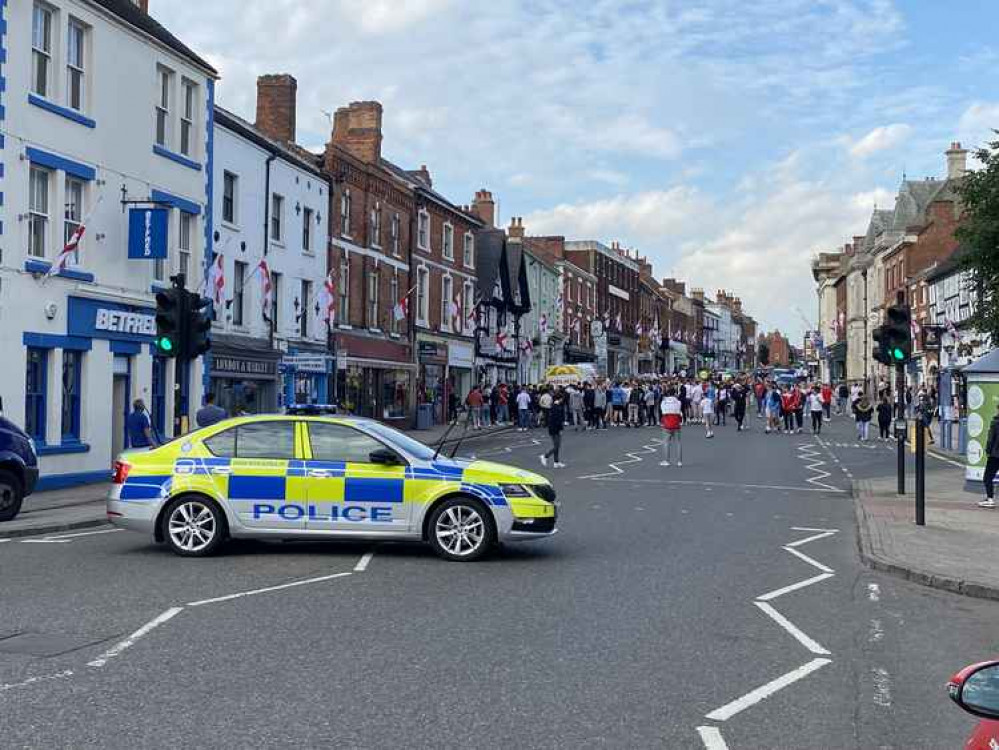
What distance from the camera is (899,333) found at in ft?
54.9

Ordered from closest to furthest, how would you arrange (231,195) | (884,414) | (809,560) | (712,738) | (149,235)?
(712,738) < (809,560) < (149,235) < (231,195) < (884,414)

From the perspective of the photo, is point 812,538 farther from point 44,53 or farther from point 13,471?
point 44,53

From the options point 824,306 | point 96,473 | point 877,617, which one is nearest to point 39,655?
point 877,617

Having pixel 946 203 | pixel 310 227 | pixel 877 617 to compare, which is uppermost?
pixel 946 203

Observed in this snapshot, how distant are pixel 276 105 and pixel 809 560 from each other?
1109 inches

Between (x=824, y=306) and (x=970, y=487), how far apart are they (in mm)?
103514

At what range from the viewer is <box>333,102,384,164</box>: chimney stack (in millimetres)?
42938

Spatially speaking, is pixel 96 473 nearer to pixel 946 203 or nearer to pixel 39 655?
pixel 39 655

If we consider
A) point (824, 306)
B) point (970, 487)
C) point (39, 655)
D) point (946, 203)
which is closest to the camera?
point (39, 655)

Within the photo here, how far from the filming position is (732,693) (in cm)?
641

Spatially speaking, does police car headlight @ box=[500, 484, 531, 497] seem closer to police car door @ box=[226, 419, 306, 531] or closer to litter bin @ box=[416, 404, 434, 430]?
police car door @ box=[226, 419, 306, 531]

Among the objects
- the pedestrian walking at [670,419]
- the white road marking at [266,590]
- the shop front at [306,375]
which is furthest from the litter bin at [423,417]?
the white road marking at [266,590]

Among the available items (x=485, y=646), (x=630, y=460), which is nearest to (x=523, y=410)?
(x=630, y=460)

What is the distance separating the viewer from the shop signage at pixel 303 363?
32250 mm
